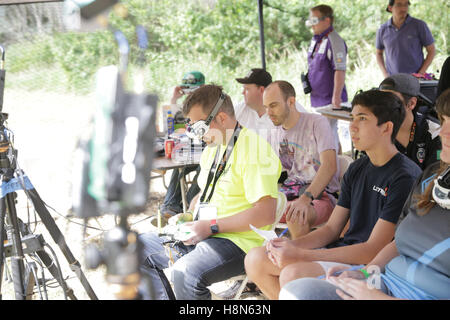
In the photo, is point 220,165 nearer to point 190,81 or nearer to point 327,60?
point 190,81

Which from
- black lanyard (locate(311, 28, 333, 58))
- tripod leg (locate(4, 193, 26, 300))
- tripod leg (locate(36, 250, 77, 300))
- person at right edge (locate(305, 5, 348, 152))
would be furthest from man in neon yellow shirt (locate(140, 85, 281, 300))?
black lanyard (locate(311, 28, 333, 58))

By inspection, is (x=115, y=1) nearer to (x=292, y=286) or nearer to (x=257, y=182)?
(x=292, y=286)

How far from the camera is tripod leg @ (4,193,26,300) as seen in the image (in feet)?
6.61

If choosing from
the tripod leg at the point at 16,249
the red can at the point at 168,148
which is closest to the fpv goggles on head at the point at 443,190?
the tripod leg at the point at 16,249

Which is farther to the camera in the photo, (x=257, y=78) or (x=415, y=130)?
(x=257, y=78)

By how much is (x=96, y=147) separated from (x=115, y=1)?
12.6 inches

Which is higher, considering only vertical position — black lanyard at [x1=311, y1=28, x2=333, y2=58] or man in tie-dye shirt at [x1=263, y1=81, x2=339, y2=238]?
black lanyard at [x1=311, y1=28, x2=333, y2=58]

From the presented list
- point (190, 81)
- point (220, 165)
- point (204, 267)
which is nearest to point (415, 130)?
point (220, 165)

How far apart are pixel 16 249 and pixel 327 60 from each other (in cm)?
368

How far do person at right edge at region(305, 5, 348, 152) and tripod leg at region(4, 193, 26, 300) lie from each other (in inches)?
125

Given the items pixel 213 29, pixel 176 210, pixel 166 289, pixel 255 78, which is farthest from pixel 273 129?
pixel 213 29

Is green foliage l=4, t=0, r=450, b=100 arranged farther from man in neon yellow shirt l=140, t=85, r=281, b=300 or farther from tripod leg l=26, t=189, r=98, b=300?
tripod leg l=26, t=189, r=98, b=300

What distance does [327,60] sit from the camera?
4.73 m

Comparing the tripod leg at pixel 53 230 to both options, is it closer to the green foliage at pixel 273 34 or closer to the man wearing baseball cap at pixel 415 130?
the man wearing baseball cap at pixel 415 130
